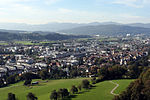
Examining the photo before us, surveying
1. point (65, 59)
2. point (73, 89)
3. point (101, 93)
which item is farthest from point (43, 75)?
point (65, 59)

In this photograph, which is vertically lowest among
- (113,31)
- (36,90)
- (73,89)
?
(36,90)

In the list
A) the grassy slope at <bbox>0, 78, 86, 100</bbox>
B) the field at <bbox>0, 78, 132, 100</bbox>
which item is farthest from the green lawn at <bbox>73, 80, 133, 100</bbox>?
the grassy slope at <bbox>0, 78, 86, 100</bbox>

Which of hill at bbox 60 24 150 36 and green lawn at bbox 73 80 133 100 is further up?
hill at bbox 60 24 150 36

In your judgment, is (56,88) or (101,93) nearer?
(101,93)

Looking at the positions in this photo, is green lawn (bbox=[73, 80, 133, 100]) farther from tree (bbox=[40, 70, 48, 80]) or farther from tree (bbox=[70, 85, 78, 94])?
tree (bbox=[40, 70, 48, 80])

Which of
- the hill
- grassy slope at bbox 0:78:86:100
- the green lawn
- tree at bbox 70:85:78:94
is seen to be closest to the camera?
the green lawn

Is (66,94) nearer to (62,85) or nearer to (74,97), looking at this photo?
(74,97)

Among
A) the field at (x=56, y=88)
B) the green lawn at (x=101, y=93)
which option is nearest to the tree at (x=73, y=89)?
the field at (x=56, y=88)

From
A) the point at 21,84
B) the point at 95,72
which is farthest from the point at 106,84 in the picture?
the point at 21,84

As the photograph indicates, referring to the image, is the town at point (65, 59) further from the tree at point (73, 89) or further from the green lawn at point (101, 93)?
the tree at point (73, 89)

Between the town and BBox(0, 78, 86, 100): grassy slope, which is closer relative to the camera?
BBox(0, 78, 86, 100): grassy slope

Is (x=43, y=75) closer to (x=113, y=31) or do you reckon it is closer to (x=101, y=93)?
(x=101, y=93)

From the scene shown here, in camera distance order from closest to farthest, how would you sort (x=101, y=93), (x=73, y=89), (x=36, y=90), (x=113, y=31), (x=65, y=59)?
(x=101, y=93)
(x=73, y=89)
(x=36, y=90)
(x=65, y=59)
(x=113, y=31)

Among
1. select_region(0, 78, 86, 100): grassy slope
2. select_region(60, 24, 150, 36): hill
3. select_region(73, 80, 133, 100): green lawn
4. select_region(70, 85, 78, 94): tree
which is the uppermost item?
select_region(60, 24, 150, 36): hill
